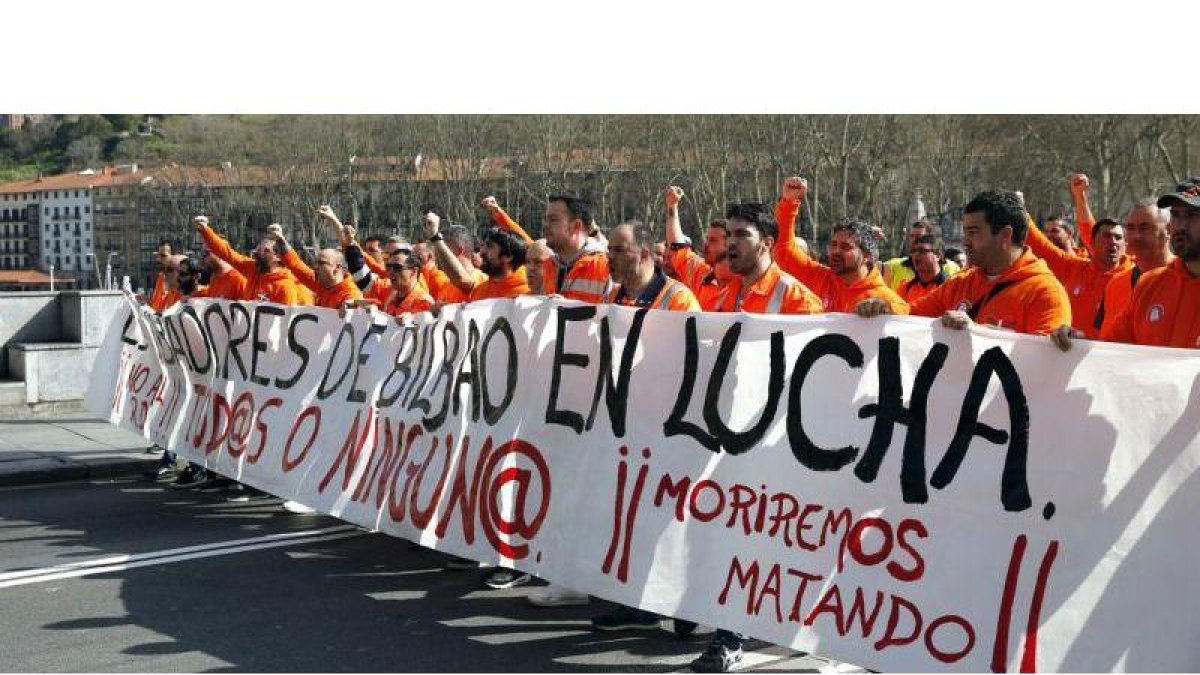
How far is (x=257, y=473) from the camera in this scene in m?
8.33

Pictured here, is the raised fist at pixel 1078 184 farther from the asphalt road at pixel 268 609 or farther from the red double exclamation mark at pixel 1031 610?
the red double exclamation mark at pixel 1031 610

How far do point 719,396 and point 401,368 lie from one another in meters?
2.68

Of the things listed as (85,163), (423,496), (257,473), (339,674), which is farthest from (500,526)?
(85,163)

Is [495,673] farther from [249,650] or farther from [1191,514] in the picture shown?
[1191,514]

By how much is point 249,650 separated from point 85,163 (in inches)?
5916

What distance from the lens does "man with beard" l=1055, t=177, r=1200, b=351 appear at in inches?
183

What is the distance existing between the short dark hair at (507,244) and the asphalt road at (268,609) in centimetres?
185

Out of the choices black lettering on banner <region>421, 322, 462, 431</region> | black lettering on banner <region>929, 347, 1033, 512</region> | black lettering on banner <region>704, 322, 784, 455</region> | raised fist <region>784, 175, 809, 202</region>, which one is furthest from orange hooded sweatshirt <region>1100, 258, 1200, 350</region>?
black lettering on banner <region>421, 322, 462, 431</region>

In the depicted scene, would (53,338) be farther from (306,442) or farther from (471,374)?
(471,374)

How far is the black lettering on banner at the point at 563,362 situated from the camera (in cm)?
600

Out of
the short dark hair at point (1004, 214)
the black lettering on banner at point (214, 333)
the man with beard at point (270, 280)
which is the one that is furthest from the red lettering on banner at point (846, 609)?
the man with beard at point (270, 280)

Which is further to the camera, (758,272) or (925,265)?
(925,265)

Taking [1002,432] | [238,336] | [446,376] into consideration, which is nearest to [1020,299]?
→ [1002,432]

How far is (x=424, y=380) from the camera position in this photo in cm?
713
